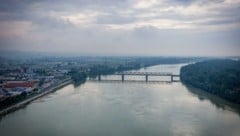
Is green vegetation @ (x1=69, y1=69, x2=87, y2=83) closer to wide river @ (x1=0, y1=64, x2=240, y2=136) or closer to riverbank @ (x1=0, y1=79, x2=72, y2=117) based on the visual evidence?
riverbank @ (x1=0, y1=79, x2=72, y2=117)

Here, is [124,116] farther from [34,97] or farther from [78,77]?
[78,77]

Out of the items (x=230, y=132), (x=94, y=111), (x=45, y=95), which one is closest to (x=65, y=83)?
(x=45, y=95)

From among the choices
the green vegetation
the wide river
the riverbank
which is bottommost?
the wide river

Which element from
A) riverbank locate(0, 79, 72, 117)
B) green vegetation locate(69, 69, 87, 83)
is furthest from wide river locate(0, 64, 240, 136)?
green vegetation locate(69, 69, 87, 83)

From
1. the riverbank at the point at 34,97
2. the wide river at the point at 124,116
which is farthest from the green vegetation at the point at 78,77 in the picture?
the wide river at the point at 124,116

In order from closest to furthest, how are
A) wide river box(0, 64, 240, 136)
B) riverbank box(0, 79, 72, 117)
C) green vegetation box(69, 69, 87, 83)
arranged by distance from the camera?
1. wide river box(0, 64, 240, 136)
2. riverbank box(0, 79, 72, 117)
3. green vegetation box(69, 69, 87, 83)

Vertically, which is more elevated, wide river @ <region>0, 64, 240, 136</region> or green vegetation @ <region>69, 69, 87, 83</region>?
green vegetation @ <region>69, 69, 87, 83</region>

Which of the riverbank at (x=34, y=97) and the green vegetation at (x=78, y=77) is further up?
the green vegetation at (x=78, y=77)

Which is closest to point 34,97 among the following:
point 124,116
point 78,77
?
point 124,116

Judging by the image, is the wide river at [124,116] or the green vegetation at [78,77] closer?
the wide river at [124,116]

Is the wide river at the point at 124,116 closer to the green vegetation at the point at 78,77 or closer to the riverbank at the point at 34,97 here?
the riverbank at the point at 34,97
